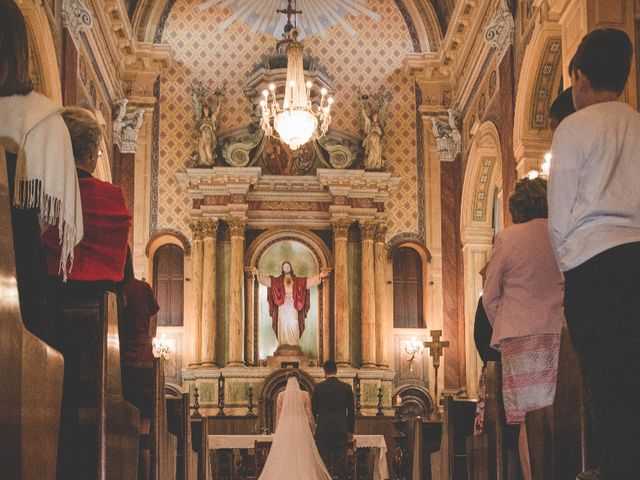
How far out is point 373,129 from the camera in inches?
743

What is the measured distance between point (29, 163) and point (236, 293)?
15.1m

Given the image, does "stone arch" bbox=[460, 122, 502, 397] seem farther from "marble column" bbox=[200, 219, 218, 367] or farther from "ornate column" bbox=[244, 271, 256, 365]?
"marble column" bbox=[200, 219, 218, 367]

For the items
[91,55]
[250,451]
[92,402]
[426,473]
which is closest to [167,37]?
[91,55]

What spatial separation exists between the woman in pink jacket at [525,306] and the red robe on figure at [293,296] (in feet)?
44.3

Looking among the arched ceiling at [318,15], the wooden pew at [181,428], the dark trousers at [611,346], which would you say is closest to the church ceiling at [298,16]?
the arched ceiling at [318,15]

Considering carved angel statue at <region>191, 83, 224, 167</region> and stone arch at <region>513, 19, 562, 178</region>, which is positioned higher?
carved angel statue at <region>191, 83, 224, 167</region>

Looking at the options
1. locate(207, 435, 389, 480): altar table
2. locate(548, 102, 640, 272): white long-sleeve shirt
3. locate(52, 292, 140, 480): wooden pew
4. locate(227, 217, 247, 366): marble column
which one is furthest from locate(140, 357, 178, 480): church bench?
locate(227, 217, 247, 366): marble column

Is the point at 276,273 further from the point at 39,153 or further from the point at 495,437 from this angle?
the point at 39,153

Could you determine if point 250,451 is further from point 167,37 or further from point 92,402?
point 92,402

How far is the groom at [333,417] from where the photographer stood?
11.9 meters

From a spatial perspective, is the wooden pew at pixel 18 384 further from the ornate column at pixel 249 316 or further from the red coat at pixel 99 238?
the ornate column at pixel 249 316

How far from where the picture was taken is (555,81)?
13.8 meters

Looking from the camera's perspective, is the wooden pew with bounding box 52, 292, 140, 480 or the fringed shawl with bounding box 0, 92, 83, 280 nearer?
the fringed shawl with bounding box 0, 92, 83, 280

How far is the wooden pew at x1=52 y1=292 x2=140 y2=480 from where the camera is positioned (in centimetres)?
361
